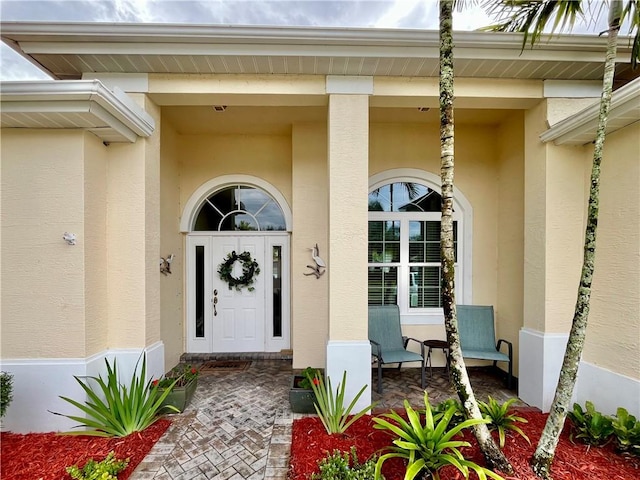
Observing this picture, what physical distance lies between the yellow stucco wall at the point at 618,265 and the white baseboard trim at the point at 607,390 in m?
0.08

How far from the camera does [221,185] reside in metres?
5.45

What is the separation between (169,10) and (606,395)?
640cm

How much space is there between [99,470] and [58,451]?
785 millimetres

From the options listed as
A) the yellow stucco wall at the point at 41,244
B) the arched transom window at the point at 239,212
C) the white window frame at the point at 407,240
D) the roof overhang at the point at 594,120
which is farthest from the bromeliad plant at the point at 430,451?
the arched transom window at the point at 239,212

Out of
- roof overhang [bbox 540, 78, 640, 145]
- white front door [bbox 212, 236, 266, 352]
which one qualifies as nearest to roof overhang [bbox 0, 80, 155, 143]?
white front door [bbox 212, 236, 266, 352]

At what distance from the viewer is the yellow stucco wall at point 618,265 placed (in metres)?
3.02

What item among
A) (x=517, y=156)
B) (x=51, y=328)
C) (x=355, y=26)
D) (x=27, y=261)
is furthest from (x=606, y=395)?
(x=27, y=261)

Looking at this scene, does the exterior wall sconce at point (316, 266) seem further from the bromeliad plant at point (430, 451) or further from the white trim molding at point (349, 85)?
the bromeliad plant at point (430, 451)

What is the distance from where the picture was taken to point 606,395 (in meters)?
3.22

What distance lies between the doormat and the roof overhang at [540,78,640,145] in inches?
214

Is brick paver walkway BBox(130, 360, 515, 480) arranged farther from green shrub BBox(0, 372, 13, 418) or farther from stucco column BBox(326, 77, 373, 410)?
green shrub BBox(0, 372, 13, 418)

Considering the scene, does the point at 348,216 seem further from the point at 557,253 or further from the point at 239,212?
the point at 239,212

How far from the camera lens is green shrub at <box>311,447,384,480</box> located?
7.65 feet

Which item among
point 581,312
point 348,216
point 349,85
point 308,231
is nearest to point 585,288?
point 581,312
